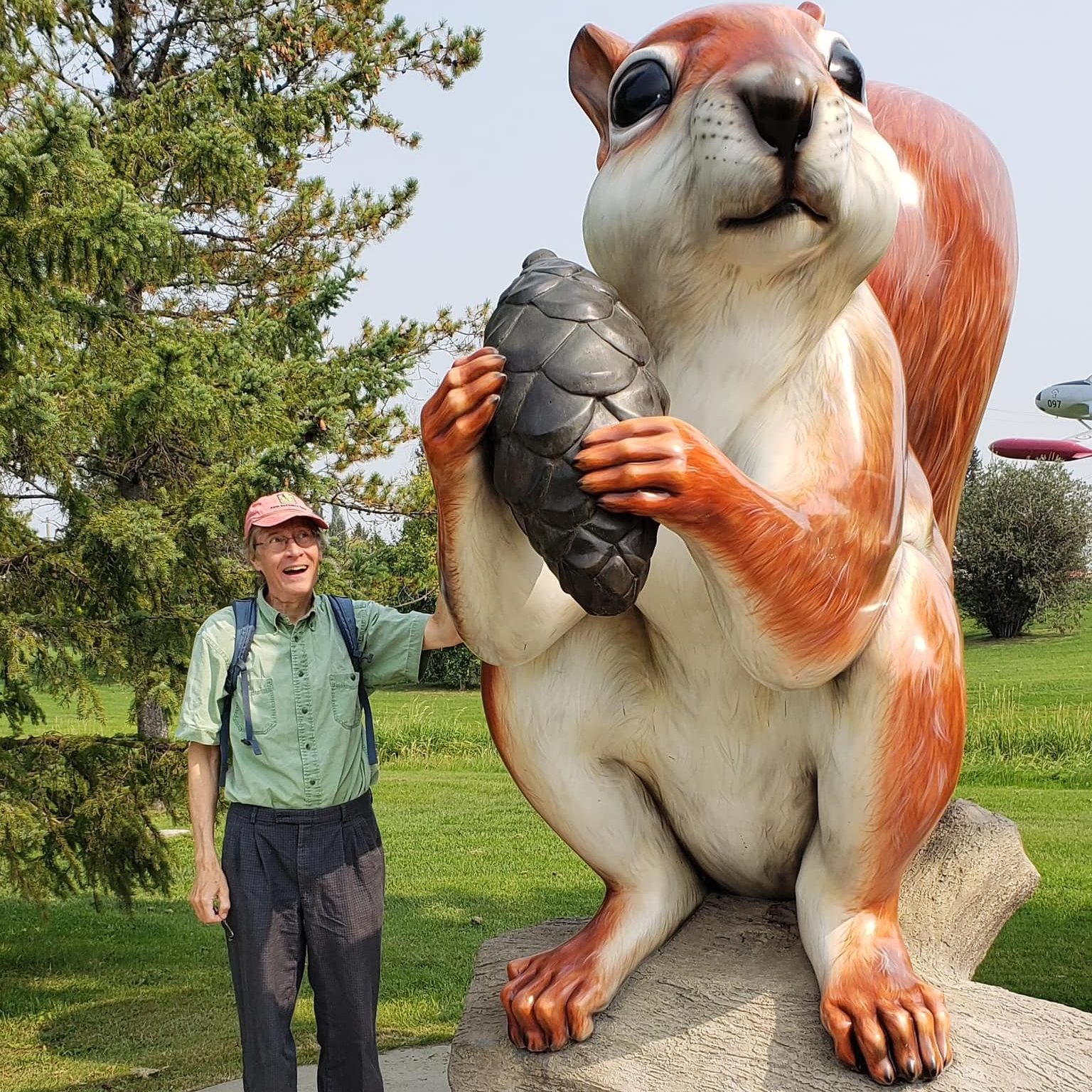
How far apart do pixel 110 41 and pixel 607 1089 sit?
864 centimetres

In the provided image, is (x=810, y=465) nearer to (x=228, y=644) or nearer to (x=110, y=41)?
(x=228, y=644)

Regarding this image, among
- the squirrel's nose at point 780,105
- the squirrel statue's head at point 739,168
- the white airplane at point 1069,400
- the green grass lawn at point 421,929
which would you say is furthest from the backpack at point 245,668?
the white airplane at point 1069,400

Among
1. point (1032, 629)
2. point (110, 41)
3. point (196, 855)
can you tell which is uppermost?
point (110, 41)

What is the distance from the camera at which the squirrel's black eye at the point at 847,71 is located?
189cm

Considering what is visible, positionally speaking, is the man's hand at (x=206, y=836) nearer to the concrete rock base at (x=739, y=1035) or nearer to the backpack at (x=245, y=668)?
the backpack at (x=245, y=668)

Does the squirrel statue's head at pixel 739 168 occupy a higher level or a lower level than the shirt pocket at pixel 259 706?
higher

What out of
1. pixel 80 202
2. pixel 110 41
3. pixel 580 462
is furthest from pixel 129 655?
pixel 110 41

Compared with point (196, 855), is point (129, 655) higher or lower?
higher

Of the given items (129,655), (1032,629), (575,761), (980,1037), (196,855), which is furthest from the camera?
(1032,629)

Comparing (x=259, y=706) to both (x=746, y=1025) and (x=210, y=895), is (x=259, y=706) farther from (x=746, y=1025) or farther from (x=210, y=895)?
(x=746, y=1025)

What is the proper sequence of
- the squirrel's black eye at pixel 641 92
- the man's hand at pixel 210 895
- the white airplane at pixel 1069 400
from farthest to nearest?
the white airplane at pixel 1069 400 → the man's hand at pixel 210 895 → the squirrel's black eye at pixel 641 92

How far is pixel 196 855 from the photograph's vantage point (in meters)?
2.58

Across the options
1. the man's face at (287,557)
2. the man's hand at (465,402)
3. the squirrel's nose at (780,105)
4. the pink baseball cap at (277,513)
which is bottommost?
the man's face at (287,557)

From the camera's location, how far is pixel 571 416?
169cm
